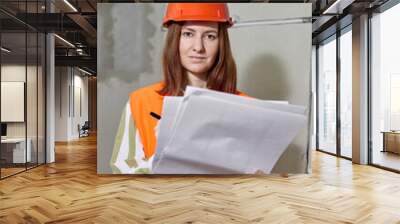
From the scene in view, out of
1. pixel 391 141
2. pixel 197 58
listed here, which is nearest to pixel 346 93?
pixel 391 141

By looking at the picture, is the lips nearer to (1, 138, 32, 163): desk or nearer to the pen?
the pen

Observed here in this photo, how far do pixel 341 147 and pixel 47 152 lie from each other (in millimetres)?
6981

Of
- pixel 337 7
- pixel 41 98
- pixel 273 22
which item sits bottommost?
pixel 41 98

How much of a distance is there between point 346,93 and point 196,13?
587 cm

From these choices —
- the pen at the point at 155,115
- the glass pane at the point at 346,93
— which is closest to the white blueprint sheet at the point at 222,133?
the pen at the point at 155,115

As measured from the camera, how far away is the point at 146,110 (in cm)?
532

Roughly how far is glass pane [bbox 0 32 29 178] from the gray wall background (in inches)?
91.1

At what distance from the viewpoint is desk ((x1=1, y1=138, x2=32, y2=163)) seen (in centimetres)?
679

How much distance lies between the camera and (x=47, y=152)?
28.6 ft

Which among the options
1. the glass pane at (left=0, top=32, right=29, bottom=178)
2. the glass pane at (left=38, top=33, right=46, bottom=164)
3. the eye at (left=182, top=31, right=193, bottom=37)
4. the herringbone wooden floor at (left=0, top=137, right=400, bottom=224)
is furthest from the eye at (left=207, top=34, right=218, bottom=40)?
the glass pane at (left=38, top=33, right=46, bottom=164)

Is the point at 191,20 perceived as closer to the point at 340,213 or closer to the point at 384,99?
the point at 340,213

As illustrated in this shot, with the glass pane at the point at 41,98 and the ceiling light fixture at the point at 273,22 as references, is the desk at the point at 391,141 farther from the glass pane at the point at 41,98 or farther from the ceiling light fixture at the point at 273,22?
the glass pane at the point at 41,98

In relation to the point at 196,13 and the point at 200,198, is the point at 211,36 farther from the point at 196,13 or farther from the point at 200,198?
the point at 200,198

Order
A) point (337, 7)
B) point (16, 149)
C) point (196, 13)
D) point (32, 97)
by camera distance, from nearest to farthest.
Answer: point (196, 13) < point (16, 149) < point (337, 7) < point (32, 97)
